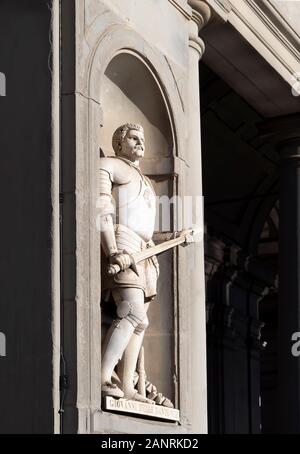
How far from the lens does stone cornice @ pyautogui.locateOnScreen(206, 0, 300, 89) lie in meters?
17.0

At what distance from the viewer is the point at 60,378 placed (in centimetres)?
1180

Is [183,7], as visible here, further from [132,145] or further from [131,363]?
[131,363]

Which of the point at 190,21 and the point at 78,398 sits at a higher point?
the point at 190,21

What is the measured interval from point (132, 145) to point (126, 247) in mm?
995

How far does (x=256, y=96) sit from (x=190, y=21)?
4.14 m

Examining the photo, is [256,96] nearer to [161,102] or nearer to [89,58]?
[161,102]

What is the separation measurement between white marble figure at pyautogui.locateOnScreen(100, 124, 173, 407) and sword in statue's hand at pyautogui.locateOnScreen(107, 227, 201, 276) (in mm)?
57

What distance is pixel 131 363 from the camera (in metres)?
13.0

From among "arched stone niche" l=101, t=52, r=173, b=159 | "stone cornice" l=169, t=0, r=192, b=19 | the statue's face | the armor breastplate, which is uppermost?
"stone cornice" l=169, t=0, r=192, b=19
